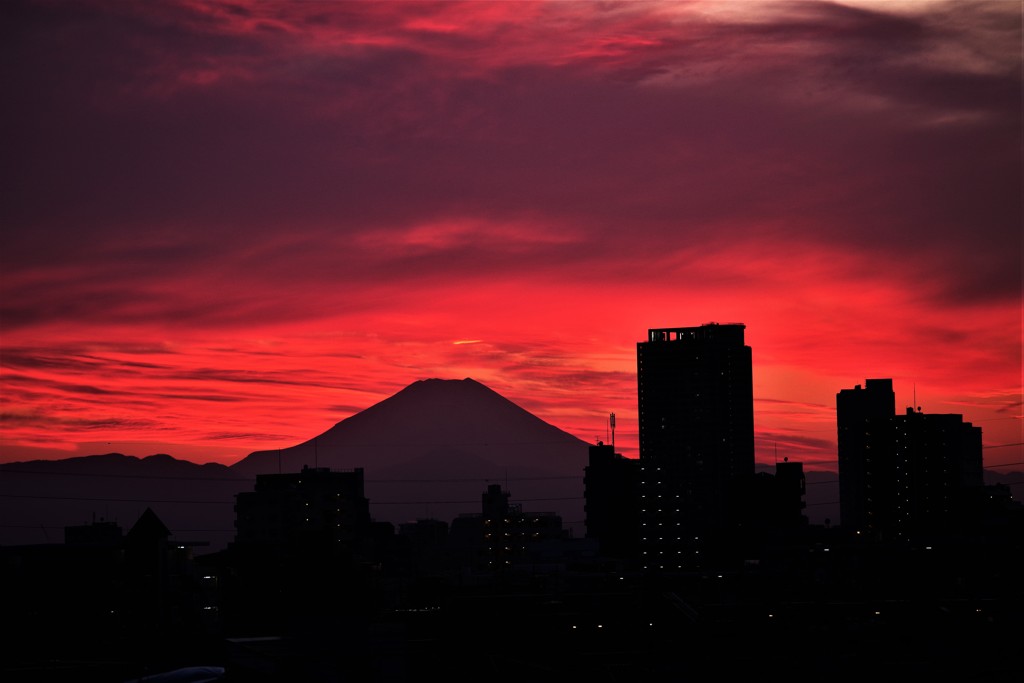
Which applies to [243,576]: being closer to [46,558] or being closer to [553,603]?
[46,558]

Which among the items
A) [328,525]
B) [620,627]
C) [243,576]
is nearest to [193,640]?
[328,525]

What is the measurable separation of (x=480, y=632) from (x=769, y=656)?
38.6 ft

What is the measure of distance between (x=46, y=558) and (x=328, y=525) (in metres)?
43.4

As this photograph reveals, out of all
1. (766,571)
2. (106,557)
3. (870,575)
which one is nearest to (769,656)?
(106,557)

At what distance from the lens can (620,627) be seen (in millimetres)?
57281

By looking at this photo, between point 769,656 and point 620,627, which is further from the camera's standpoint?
point 620,627

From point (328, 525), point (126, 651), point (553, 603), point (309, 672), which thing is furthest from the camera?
point (553, 603)

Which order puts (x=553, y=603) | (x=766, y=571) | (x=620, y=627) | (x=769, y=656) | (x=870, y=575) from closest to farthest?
(x=769, y=656) < (x=620, y=627) < (x=553, y=603) < (x=870, y=575) < (x=766, y=571)

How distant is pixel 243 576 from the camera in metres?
95.3

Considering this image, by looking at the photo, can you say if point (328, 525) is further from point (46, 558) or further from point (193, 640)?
point (46, 558)

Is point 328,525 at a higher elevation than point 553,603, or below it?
higher

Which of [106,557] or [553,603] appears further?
[106,557]

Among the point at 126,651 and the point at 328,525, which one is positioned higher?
the point at 328,525

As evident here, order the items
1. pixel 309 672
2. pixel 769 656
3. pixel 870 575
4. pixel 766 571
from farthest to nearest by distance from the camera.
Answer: pixel 766 571 → pixel 870 575 → pixel 769 656 → pixel 309 672
